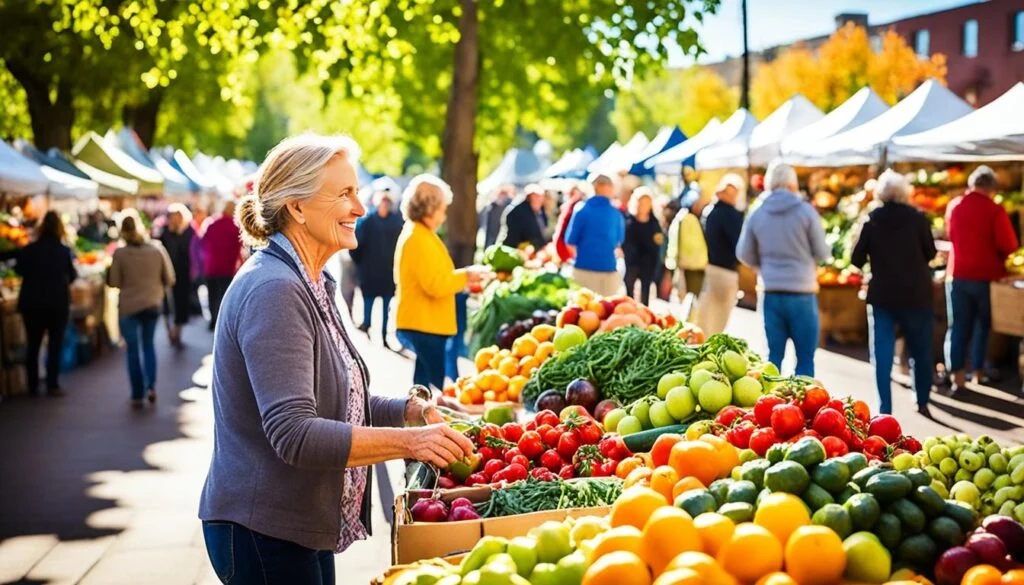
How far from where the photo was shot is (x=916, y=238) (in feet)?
31.1

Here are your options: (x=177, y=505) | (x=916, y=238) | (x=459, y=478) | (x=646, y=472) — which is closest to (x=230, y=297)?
(x=646, y=472)

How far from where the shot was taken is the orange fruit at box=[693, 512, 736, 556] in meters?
2.86

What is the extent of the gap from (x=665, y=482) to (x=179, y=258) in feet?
48.5

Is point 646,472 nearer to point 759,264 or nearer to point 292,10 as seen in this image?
point 759,264

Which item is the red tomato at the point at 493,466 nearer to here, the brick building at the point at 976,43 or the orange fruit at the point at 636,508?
the orange fruit at the point at 636,508

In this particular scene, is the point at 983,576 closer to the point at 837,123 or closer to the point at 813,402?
the point at 813,402

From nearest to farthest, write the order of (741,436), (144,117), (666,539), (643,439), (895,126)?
(666,539), (741,436), (643,439), (895,126), (144,117)

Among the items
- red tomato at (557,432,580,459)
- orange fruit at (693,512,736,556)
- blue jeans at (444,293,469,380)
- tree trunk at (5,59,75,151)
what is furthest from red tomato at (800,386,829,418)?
tree trunk at (5,59,75,151)

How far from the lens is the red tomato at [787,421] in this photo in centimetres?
421

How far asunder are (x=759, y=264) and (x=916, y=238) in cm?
133

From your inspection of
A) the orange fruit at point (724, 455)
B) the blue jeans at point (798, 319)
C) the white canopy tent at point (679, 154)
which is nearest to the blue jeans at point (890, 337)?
the blue jeans at point (798, 319)

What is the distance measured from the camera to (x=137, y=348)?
11.6 m

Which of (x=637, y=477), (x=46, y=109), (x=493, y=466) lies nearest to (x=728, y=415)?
(x=637, y=477)

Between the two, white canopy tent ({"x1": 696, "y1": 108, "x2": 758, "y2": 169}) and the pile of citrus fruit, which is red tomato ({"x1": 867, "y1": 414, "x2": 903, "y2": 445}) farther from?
white canopy tent ({"x1": 696, "y1": 108, "x2": 758, "y2": 169})
